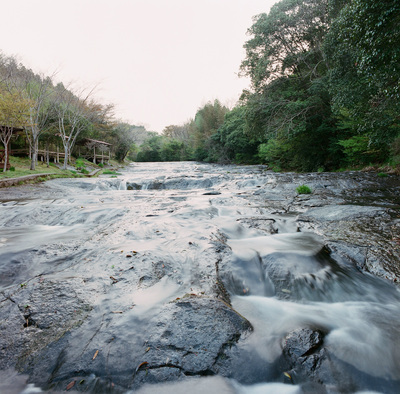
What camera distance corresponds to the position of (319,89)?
13047mm

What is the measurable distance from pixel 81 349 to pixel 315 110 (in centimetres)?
1683

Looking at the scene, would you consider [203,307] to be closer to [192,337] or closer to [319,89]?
[192,337]

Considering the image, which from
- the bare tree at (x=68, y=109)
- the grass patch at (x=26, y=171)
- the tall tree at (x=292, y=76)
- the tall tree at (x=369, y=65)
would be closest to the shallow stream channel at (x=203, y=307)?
the tall tree at (x=369, y=65)

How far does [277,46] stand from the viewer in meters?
14.4

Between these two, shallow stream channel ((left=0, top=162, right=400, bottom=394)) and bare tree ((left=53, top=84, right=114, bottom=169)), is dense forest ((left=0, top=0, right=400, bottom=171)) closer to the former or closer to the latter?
bare tree ((left=53, top=84, right=114, bottom=169))

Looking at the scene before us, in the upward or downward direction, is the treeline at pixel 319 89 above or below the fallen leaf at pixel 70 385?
above

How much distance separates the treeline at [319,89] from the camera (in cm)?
713

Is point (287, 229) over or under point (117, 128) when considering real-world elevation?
under

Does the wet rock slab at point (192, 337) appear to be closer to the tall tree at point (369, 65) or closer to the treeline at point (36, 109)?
the tall tree at point (369, 65)

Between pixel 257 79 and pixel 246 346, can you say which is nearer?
pixel 246 346

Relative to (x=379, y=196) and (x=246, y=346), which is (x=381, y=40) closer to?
(x=379, y=196)

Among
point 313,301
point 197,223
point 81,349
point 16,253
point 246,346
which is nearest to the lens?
point 81,349

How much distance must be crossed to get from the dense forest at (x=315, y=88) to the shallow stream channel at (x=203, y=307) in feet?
14.2

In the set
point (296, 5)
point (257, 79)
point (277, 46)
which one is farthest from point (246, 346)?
point (296, 5)
